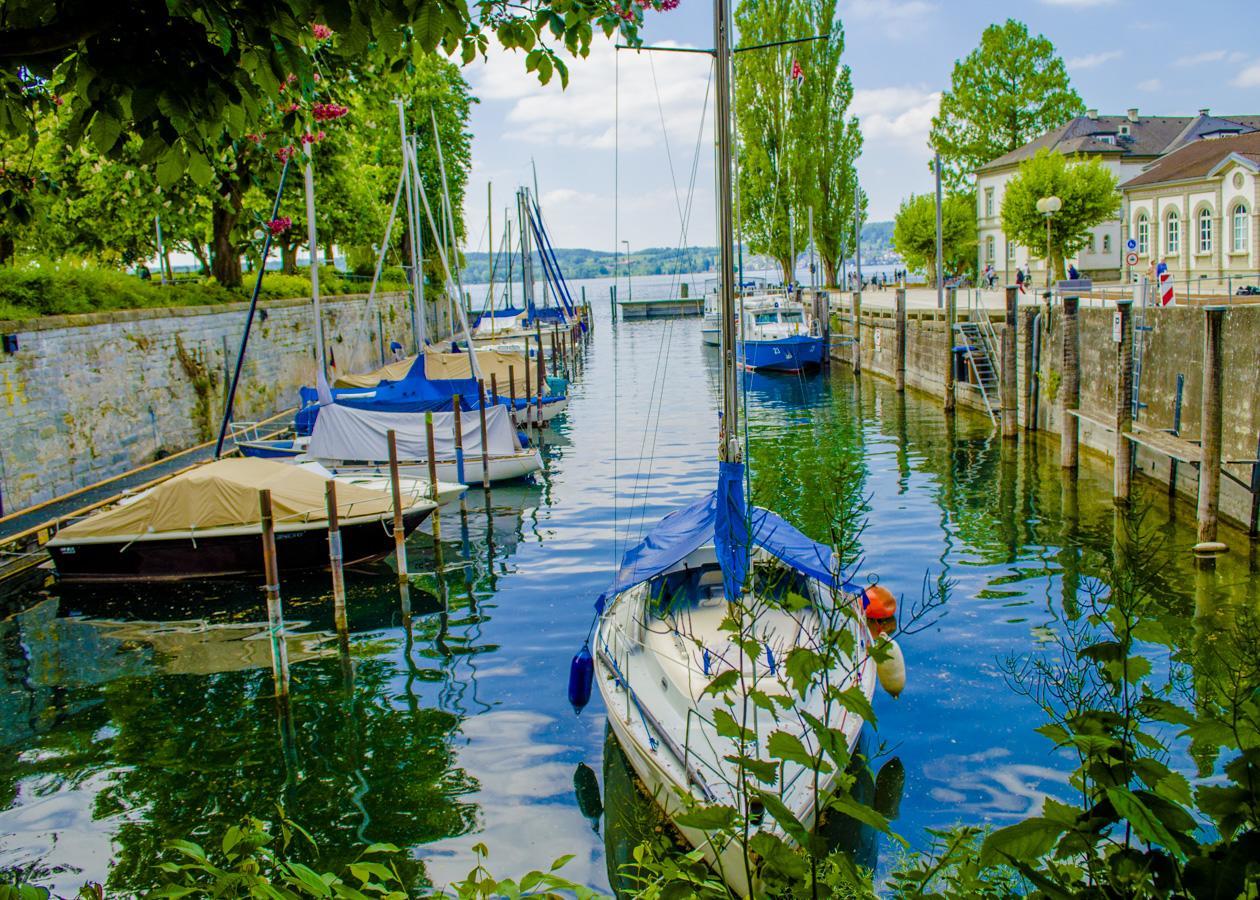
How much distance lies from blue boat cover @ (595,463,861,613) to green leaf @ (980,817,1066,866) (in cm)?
680

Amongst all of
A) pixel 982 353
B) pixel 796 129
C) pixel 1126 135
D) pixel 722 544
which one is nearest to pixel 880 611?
pixel 722 544

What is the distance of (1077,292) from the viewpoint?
3847cm

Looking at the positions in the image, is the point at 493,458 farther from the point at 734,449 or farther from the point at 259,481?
the point at 734,449

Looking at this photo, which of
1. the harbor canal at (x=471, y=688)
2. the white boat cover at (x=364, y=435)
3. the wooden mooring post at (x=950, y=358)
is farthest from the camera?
the wooden mooring post at (x=950, y=358)

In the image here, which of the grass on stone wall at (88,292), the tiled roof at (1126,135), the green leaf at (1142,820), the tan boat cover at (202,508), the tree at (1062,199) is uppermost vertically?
the tiled roof at (1126,135)

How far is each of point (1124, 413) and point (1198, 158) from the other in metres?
40.4

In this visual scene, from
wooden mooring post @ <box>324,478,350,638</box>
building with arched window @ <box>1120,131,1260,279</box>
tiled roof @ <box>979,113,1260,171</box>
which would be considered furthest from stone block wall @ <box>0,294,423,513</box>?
tiled roof @ <box>979,113,1260,171</box>

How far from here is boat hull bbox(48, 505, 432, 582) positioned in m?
16.4

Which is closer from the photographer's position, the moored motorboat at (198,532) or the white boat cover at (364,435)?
the moored motorboat at (198,532)

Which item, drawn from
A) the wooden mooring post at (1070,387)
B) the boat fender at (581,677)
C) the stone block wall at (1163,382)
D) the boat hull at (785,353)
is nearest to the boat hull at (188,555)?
the boat fender at (581,677)

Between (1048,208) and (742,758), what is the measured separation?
29.2m

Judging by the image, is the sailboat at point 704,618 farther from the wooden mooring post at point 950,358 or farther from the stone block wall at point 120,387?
the wooden mooring post at point 950,358

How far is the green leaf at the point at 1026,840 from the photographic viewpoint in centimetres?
257

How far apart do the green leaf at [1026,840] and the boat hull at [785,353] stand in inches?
1675
